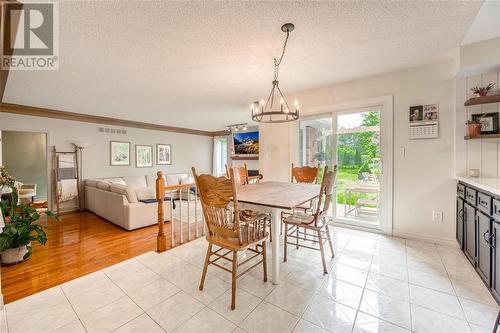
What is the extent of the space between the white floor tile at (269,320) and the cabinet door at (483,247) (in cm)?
171

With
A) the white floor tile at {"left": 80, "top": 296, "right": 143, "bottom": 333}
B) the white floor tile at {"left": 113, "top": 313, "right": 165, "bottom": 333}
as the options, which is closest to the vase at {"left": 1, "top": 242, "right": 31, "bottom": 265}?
the white floor tile at {"left": 80, "top": 296, "right": 143, "bottom": 333}

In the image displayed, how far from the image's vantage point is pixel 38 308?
1.68 meters

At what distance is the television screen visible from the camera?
7.37 m

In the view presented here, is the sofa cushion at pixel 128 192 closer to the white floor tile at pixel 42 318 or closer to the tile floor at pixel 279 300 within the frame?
the tile floor at pixel 279 300

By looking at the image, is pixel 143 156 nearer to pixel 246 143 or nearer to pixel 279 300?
pixel 246 143

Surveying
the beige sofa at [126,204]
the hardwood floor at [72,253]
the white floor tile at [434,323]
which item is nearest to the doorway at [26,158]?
the beige sofa at [126,204]

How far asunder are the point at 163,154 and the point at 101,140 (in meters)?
1.89

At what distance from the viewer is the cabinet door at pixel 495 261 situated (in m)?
1.58

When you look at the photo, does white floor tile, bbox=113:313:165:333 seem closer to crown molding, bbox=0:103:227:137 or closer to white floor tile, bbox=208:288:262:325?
white floor tile, bbox=208:288:262:325

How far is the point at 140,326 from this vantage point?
1.49 metres

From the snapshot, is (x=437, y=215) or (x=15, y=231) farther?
(x=437, y=215)

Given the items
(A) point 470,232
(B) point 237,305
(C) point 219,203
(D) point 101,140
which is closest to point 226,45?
(C) point 219,203

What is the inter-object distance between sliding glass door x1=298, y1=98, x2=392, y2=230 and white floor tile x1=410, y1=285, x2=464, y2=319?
1485 mm

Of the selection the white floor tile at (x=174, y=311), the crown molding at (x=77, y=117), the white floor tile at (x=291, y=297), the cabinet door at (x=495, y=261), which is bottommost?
the white floor tile at (x=174, y=311)
